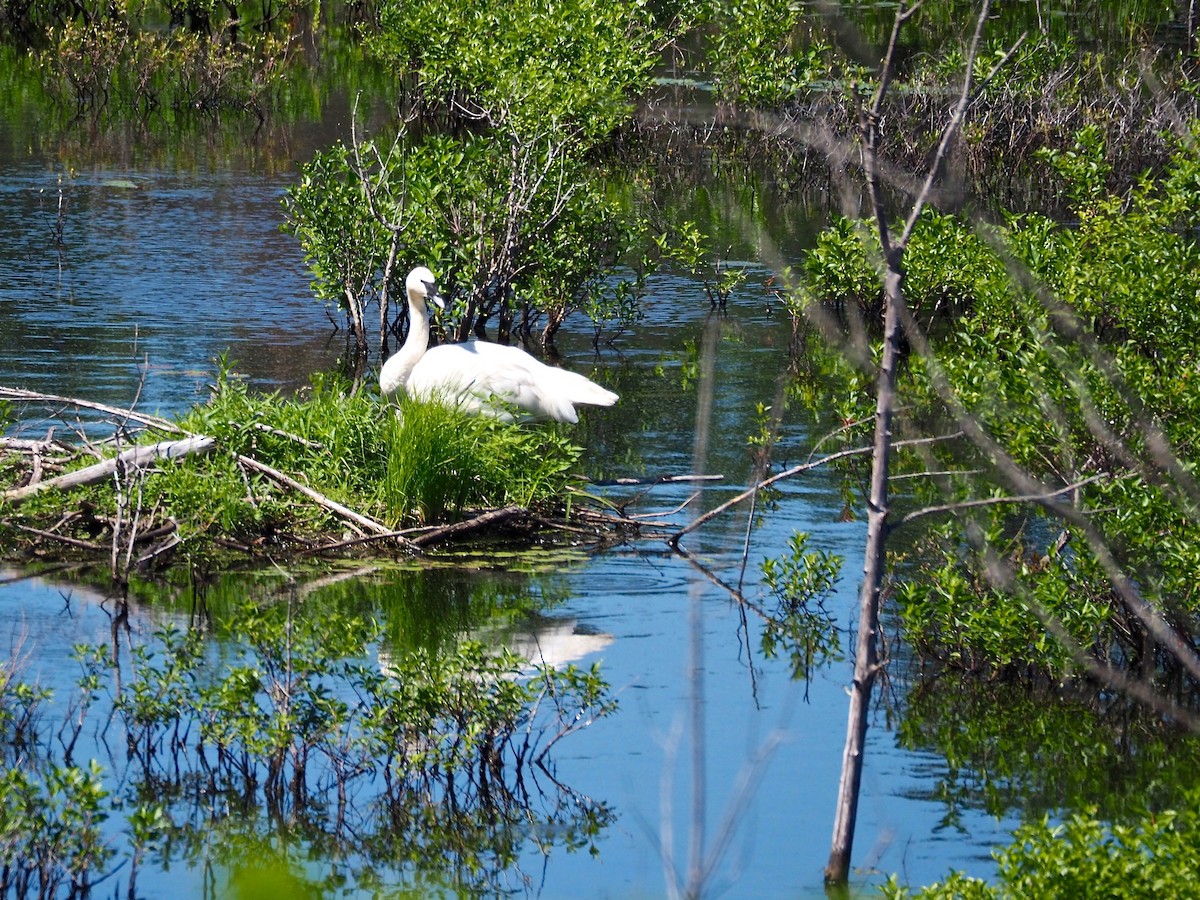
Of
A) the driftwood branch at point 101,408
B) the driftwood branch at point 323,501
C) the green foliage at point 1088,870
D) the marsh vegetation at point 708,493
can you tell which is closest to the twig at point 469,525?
the marsh vegetation at point 708,493

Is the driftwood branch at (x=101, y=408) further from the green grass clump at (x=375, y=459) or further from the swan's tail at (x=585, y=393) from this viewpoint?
the swan's tail at (x=585, y=393)

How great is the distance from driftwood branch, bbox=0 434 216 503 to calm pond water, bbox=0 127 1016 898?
521 mm

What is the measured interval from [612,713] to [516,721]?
684 millimetres

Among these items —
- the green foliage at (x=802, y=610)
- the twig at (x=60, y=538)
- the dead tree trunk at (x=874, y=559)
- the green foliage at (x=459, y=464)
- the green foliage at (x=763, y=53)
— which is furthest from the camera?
the green foliage at (x=763, y=53)

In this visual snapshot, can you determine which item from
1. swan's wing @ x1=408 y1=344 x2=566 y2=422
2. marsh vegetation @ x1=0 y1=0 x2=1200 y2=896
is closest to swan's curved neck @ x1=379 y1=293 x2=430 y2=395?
swan's wing @ x1=408 y1=344 x2=566 y2=422

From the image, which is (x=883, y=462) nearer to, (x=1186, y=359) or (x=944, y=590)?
(x=944, y=590)

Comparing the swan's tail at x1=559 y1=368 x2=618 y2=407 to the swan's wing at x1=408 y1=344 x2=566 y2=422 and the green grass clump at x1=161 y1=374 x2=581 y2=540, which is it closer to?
the swan's wing at x1=408 y1=344 x2=566 y2=422

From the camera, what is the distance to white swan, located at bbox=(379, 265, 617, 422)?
389 inches

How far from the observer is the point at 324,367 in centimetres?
1355

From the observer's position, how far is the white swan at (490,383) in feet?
32.4

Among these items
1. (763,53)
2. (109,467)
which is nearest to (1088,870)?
(109,467)

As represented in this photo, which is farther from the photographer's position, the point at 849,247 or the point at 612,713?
the point at 849,247

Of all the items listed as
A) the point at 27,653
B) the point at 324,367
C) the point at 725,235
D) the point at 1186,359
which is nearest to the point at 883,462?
the point at 1186,359

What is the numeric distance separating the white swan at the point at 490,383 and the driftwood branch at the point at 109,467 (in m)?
1.52
